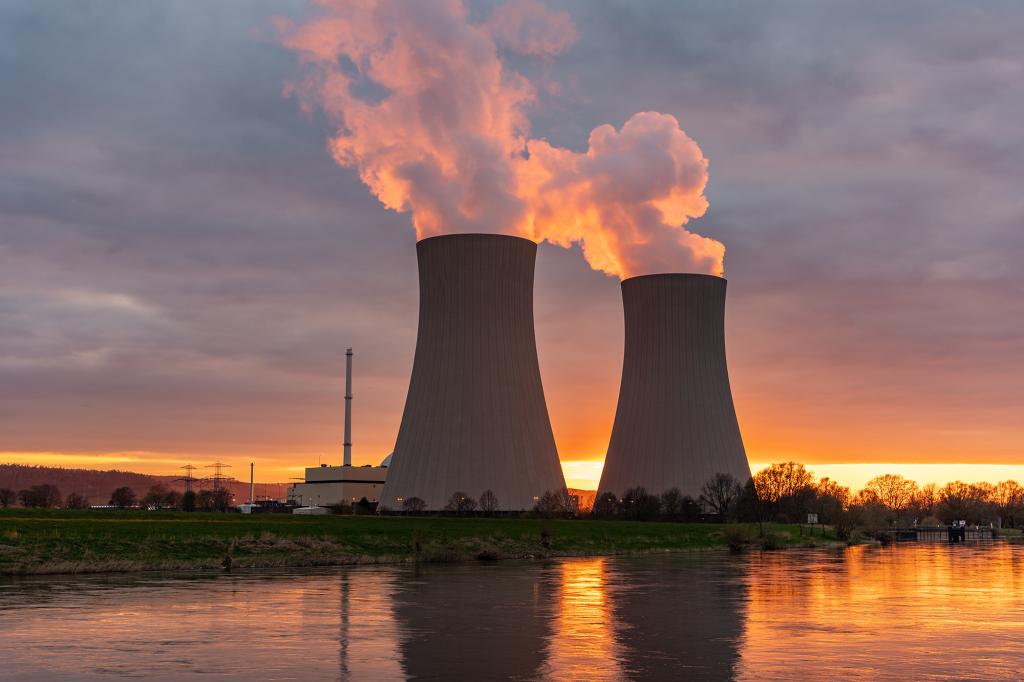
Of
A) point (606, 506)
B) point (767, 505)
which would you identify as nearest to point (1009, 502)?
A: point (767, 505)

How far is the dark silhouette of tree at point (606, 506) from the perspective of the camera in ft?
205

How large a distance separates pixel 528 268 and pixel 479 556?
2056 cm

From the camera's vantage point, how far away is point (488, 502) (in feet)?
175

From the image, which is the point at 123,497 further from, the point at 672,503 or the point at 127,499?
the point at 672,503

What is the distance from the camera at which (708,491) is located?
60.8 meters

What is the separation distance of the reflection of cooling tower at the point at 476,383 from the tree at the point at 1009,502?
10167 cm

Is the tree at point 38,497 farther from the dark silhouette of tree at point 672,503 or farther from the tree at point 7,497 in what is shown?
the dark silhouette of tree at point 672,503

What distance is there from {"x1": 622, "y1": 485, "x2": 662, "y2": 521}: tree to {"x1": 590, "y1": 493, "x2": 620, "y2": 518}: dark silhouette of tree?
788 millimetres

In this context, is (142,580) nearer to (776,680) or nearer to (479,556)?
(479,556)

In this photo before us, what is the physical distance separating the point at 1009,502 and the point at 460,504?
117503 mm

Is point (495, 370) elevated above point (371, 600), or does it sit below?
above

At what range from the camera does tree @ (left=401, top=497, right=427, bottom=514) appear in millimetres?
54950

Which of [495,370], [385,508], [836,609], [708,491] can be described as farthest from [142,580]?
[708,491]

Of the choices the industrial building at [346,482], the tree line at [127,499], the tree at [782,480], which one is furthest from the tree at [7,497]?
the tree at [782,480]
